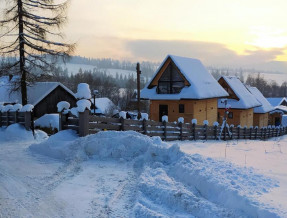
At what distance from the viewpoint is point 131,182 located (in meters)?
6.38

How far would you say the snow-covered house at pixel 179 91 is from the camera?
24531 mm

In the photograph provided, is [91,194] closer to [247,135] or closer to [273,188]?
[273,188]

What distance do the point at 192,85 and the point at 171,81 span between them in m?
2.20

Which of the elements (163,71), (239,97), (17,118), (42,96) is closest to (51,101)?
(42,96)

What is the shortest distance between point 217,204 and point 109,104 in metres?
51.5

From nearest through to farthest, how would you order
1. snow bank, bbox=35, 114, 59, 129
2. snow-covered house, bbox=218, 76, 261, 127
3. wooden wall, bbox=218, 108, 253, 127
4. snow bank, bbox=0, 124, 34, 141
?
snow bank, bbox=0, 124, 34, 141 < snow bank, bbox=35, 114, 59, 129 < snow-covered house, bbox=218, 76, 261, 127 < wooden wall, bbox=218, 108, 253, 127

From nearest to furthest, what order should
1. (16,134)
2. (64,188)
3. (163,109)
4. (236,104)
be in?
(64,188)
(16,134)
(163,109)
(236,104)

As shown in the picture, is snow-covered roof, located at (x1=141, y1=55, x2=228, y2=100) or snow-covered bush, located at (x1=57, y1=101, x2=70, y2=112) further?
snow-covered roof, located at (x1=141, y1=55, x2=228, y2=100)

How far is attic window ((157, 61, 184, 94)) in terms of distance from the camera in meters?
25.4

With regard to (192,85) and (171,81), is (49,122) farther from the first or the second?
(192,85)

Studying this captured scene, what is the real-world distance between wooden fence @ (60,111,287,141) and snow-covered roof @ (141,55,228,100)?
15.0 ft

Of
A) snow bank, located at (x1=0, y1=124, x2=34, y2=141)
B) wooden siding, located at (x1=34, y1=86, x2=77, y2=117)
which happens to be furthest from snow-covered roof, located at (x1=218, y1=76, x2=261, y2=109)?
snow bank, located at (x1=0, y1=124, x2=34, y2=141)

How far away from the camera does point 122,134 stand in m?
9.11

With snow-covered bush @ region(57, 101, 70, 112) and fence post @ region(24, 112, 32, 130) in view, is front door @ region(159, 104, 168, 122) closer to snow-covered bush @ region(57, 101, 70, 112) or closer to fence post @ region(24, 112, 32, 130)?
fence post @ region(24, 112, 32, 130)
